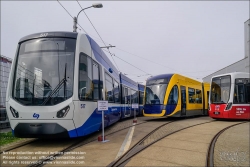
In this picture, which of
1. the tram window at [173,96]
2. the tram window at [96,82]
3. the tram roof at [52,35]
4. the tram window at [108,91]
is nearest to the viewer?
the tram roof at [52,35]

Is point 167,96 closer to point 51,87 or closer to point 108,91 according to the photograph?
point 108,91

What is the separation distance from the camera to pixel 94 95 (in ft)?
27.5

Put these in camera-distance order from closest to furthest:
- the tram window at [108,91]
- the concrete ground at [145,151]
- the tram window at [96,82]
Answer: the concrete ground at [145,151], the tram window at [96,82], the tram window at [108,91]

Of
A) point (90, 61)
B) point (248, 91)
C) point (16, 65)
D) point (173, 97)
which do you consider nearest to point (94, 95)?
point (90, 61)

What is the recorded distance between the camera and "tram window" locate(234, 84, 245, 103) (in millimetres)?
15070

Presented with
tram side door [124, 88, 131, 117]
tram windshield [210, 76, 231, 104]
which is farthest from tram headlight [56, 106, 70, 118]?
tram windshield [210, 76, 231, 104]

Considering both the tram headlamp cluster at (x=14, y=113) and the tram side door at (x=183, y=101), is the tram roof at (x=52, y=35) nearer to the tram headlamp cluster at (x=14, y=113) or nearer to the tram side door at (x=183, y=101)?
the tram headlamp cluster at (x=14, y=113)

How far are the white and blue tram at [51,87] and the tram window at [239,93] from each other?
1108 cm

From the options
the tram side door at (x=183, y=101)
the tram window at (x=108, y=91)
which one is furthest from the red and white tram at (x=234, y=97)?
the tram window at (x=108, y=91)

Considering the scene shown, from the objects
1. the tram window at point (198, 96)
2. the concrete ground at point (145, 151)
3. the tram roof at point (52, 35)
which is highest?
the tram roof at point (52, 35)

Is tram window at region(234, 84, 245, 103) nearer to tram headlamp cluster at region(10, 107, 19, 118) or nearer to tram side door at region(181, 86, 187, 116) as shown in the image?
tram side door at region(181, 86, 187, 116)

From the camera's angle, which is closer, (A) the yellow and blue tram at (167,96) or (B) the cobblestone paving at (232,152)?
(B) the cobblestone paving at (232,152)

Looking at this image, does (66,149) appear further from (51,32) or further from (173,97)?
(173,97)

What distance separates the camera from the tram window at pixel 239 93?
593 inches
